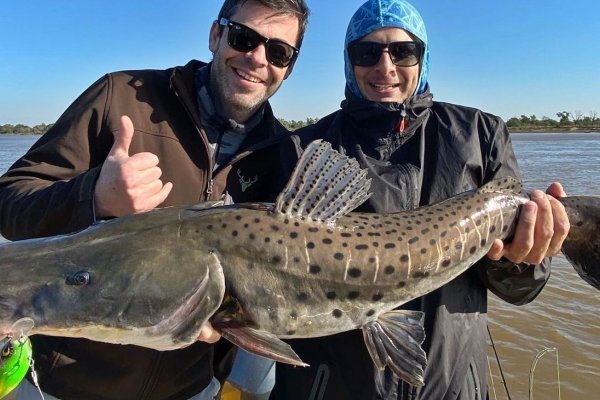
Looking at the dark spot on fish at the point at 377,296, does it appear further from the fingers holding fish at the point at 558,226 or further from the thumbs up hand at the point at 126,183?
the thumbs up hand at the point at 126,183

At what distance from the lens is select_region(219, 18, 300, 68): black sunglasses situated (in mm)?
3766

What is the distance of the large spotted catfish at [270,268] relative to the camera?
237cm

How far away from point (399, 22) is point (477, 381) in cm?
232

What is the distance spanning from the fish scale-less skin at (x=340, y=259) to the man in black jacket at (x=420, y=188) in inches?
7.7

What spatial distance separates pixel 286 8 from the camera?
3877mm

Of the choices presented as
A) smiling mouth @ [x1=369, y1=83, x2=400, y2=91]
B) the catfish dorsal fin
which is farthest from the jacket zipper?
the catfish dorsal fin

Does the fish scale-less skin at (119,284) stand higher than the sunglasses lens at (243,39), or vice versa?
the sunglasses lens at (243,39)

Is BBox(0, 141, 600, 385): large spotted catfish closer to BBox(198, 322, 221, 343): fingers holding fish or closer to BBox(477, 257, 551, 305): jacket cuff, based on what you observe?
BBox(198, 322, 221, 343): fingers holding fish

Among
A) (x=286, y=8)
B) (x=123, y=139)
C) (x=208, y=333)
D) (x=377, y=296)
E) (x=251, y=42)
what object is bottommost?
(x=208, y=333)

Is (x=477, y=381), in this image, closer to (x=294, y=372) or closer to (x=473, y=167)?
(x=294, y=372)

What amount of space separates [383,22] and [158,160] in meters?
1.74

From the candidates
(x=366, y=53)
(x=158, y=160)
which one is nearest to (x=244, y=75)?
(x=366, y=53)

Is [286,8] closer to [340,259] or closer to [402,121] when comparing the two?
[402,121]

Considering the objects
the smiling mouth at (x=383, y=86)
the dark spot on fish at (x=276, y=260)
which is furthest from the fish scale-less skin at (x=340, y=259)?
the smiling mouth at (x=383, y=86)
